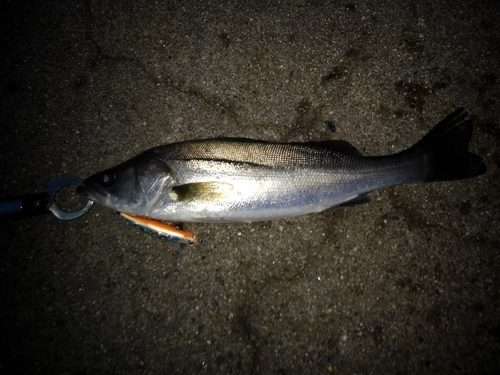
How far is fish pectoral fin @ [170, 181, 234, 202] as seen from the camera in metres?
2.13

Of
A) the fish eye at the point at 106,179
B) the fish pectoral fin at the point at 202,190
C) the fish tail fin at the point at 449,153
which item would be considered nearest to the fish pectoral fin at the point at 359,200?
the fish tail fin at the point at 449,153

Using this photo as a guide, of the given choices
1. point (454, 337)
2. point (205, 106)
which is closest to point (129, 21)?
point (205, 106)

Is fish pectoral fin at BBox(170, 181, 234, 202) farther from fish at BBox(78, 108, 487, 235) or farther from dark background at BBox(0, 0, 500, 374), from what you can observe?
dark background at BBox(0, 0, 500, 374)

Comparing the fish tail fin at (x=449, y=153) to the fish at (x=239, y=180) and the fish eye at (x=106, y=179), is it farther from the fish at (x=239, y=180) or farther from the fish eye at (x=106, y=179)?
the fish eye at (x=106, y=179)

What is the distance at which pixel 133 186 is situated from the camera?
2.18 metres

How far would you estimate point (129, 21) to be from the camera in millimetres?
2830

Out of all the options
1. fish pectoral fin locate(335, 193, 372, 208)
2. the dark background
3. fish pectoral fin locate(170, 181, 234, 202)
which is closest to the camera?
fish pectoral fin locate(170, 181, 234, 202)

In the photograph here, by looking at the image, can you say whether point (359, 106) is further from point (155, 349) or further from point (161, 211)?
point (155, 349)

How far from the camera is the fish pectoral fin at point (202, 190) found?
213 cm

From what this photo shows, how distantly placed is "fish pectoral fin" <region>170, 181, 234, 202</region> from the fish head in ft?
0.38

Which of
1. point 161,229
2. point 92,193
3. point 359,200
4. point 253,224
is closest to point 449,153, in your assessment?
point 359,200

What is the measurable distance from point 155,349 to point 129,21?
9.93 ft

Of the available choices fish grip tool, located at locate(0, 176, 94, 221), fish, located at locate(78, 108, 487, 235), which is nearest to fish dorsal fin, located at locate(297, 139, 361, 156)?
fish, located at locate(78, 108, 487, 235)

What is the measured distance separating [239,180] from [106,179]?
1003mm
